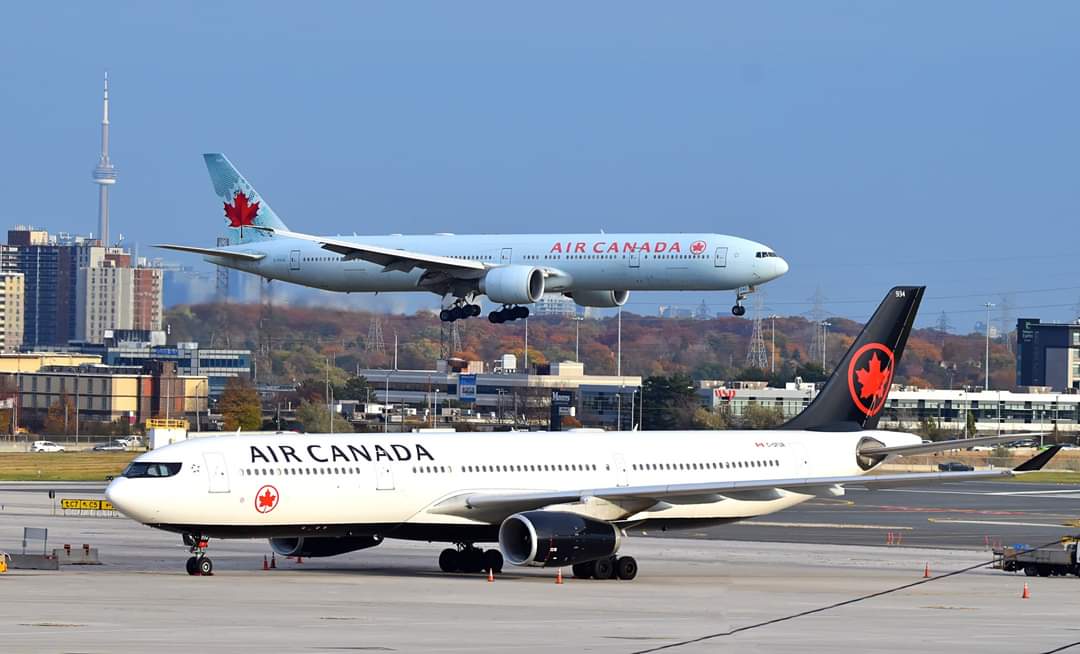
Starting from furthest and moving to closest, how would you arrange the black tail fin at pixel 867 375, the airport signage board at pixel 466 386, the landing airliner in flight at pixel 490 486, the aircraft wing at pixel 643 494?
the airport signage board at pixel 466 386 → the black tail fin at pixel 867 375 → the aircraft wing at pixel 643 494 → the landing airliner in flight at pixel 490 486

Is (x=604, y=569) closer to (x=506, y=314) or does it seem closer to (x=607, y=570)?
(x=607, y=570)

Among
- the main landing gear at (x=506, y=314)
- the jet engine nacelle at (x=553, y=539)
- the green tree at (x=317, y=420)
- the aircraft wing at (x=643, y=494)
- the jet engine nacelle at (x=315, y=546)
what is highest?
the main landing gear at (x=506, y=314)

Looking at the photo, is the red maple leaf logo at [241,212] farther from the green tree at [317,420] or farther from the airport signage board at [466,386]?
the airport signage board at [466,386]

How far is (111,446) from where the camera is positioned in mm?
115562

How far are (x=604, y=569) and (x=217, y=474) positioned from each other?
852 centimetres

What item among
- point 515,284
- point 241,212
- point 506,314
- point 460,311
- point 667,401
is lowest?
point 667,401

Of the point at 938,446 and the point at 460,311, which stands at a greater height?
the point at 460,311

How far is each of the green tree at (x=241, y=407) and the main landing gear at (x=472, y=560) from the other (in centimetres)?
5979

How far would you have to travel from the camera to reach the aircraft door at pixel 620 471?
132ft

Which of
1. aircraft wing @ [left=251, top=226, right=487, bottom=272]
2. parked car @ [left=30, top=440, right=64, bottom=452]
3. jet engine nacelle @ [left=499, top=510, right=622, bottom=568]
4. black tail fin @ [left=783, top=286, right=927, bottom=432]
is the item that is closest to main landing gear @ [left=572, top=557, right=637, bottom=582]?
jet engine nacelle @ [left=499, top=510, right=622, bottom=568]

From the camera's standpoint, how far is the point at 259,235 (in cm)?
8362

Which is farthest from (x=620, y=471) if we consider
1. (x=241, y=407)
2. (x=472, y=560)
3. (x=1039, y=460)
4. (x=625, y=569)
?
(x=241, y=407)

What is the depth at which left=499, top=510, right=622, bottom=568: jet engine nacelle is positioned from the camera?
36.1 metres

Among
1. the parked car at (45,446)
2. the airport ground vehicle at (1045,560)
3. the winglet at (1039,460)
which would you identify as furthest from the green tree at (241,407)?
the winglet at (1039,460)
